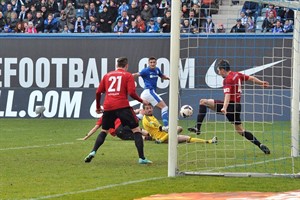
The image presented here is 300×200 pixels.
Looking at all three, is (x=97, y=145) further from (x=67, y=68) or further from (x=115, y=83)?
(x=67, y=68)

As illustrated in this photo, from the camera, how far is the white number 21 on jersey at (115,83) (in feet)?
53.8

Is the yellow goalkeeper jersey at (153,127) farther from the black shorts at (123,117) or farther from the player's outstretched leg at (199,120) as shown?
the black shorts at (123,117)

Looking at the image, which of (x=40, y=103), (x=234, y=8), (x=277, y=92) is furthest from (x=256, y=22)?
(x=40, y=103)

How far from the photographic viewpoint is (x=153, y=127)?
20.8m

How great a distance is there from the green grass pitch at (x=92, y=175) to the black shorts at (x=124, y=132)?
0.19m

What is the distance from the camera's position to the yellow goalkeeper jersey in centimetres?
2061

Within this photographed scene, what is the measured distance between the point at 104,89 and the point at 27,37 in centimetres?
1396

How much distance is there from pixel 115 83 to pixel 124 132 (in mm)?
4842

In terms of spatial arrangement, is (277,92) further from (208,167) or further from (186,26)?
(208,167)

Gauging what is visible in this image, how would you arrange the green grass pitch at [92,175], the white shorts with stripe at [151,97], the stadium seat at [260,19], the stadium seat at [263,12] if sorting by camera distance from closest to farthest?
the green grass pitch at [92,175]
the stadium seat at [263,12]
the stadium seat at [260,19]
the white shorts with stripe at [151,97]

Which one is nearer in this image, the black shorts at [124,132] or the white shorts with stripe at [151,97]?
the black shorts at [124,132]

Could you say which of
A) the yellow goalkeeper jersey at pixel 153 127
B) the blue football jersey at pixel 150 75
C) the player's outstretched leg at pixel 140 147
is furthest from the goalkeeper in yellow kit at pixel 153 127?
the player's outstretched leg at pixel 140 147

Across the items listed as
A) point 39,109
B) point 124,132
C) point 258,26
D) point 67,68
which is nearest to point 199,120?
point 124,132

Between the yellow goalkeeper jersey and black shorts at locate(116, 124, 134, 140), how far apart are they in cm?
42
